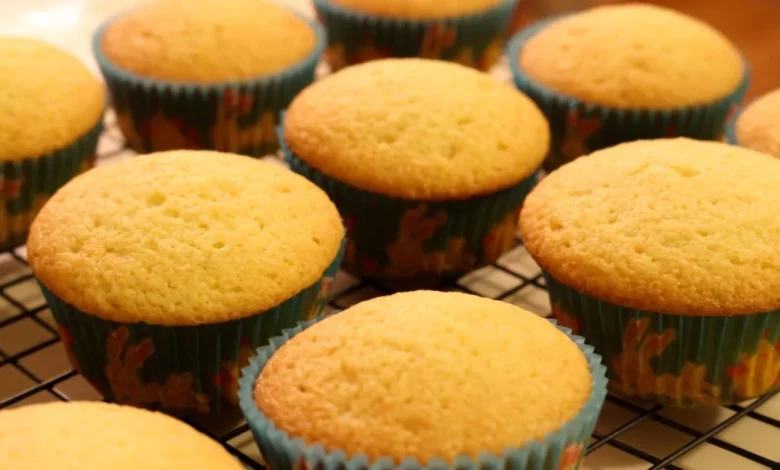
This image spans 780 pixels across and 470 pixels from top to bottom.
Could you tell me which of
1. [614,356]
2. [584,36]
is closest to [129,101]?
[584,36]

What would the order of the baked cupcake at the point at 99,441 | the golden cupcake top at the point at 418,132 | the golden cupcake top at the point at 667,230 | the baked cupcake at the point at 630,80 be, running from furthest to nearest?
the baked cupcake at the point at 630,80, the golden cupcake top at the point at 418,132, the golden cupcake top at the point at 667,230, the baked cupcake at the point at 99,441

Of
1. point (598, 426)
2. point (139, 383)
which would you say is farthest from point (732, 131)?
point (139, 383)

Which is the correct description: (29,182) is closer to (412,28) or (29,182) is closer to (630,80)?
(412,28)

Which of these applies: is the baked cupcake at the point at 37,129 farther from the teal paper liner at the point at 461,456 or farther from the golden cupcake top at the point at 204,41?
the teal paper liner at the point at 461,456

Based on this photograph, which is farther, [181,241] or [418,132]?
[418,132]

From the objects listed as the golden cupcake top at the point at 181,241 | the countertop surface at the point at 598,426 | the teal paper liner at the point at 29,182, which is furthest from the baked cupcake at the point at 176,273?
the teal paper liner at the point at 29,182
